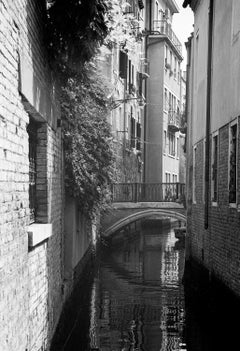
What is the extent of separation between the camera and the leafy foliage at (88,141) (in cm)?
1115

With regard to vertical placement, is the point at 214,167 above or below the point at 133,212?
above

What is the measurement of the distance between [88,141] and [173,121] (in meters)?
28.5

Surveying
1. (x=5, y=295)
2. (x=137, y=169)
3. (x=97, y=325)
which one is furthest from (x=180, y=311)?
(x=137, y=169)

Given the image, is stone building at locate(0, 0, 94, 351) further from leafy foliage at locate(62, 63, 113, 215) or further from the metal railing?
the metal railing

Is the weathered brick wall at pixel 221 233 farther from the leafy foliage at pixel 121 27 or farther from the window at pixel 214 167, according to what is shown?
the leafy foliage at pixel 121 27

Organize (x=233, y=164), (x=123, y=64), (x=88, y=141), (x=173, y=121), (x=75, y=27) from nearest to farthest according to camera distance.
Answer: (x=75, y=27), (x=233, y=164), (x=88, y=141), (x=123, y=64), (x=173, y=121)

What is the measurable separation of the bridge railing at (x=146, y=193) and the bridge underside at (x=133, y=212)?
0.31m

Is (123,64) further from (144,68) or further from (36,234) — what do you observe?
(36,234)

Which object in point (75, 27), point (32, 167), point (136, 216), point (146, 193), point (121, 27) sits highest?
point (121, 27)

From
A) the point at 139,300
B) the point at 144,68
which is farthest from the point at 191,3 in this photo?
the point at 144,68

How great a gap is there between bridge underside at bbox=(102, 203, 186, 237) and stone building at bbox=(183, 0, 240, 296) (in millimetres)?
7455

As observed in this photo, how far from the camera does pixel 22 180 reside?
18.2 feet

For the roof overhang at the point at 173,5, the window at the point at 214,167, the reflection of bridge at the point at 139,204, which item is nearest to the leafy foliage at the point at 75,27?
the window at the point at 214,167

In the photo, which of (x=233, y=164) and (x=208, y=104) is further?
(x=208, y=104)
